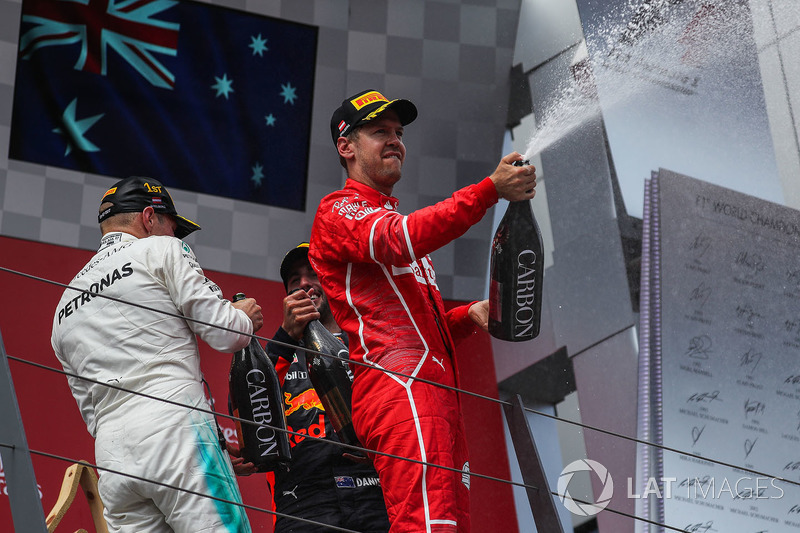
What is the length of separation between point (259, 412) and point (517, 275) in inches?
27.5

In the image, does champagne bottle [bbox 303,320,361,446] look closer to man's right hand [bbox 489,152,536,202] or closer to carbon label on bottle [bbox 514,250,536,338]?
carbon label on bottle [bbox 514,250,536,338]

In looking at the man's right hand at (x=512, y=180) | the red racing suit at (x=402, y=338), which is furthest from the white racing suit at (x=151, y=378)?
the man's right hand at (x=512, y=180)

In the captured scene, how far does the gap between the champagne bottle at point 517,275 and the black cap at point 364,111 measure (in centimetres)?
36

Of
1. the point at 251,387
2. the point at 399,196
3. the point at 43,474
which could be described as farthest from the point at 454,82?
the point at 251,387

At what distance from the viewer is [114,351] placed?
2.28 metres

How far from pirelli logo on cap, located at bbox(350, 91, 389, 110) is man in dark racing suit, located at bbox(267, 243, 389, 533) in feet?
1.64

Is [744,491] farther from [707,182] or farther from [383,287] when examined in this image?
[383,287]

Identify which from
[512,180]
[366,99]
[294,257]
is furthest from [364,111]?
[294,257]

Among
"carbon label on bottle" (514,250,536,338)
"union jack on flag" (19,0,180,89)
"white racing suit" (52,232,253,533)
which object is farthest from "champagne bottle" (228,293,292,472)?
"union jack on flag" (19,0,180,89)

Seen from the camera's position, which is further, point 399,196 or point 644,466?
point 399,196

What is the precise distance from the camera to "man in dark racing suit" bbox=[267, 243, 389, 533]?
261cm

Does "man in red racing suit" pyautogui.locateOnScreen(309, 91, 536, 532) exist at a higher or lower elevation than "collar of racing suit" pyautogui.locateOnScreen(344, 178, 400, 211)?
lower

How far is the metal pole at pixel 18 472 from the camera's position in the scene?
1.60m

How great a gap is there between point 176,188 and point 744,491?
266 centimetres
